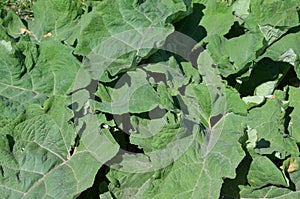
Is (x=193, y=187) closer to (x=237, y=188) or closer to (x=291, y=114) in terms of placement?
(x=237, y=188)

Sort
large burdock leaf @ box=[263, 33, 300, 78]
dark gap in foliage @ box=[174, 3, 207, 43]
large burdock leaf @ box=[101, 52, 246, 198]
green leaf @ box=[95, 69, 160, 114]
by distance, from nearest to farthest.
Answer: large burdock leaf @ box=[101, 52, 246, 198]
green leaf @ box=[95, 69, 160, 114]
large burdock leaf @ box=[263, 33, 300, 78]
dark gap in foliage @ box=[174, 3, 207, 43]

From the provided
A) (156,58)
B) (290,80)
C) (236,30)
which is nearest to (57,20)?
(156,58)

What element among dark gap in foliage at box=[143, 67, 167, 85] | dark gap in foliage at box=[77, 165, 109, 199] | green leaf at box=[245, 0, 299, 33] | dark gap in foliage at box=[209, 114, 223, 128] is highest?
green leaf at box=[245, 0, 299, 33]

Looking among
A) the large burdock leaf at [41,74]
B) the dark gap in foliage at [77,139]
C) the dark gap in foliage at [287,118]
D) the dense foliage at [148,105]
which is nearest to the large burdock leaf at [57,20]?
the dense foliage at [148,105]

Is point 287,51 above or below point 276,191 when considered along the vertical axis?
above

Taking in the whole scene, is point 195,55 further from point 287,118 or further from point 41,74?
point 41,74

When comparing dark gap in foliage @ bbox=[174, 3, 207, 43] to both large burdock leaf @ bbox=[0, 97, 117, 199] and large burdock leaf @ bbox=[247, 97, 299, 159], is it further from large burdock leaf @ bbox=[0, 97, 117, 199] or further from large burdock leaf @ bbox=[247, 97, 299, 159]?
large burdock leaf @ bbox=[0, 97, 117, 199]

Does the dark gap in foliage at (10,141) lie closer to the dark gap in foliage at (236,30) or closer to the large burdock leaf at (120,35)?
the large burdock leaf at (120,35)

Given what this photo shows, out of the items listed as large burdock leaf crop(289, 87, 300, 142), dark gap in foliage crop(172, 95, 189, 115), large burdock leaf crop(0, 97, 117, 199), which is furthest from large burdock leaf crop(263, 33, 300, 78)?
large burdock leaf crop(0, 97, 117, 199)

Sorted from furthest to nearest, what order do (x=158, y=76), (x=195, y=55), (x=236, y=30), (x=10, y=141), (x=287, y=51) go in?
(x=236, y=30) < (x=195, y=55) < (x=158, y=76) < (x=287, y=51) < (x=10, y=141)
